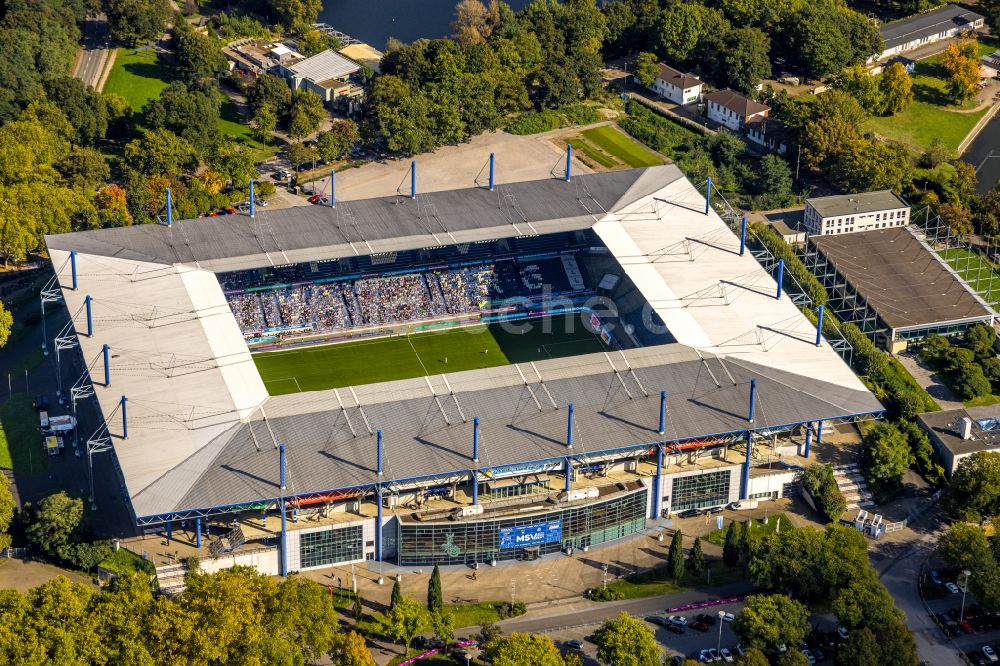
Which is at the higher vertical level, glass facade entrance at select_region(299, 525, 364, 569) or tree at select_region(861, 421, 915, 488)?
tree at select_region(861, 421, 915, 488)

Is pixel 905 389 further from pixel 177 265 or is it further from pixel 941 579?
pixel 177 265

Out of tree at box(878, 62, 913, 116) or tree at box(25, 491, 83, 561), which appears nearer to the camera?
tree at box(25, 491, 83, 561)

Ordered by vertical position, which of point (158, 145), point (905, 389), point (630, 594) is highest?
point (158, 145)

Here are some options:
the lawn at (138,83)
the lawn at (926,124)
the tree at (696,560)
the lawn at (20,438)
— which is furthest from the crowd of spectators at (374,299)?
the lawn at (926,124)

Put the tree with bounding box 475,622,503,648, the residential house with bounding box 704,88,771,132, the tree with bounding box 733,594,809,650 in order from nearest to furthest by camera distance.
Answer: the tree with bounding box 733,594,809,650
the tree with bounding box 475,622,503,648
the residential house with bounding box 704,88,771,132

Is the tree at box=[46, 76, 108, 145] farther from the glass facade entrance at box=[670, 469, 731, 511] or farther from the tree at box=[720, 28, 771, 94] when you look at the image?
the glass facade entrance at box=[670, 469, 731, 511]

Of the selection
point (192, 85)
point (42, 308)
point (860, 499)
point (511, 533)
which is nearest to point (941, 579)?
point (860, 499)

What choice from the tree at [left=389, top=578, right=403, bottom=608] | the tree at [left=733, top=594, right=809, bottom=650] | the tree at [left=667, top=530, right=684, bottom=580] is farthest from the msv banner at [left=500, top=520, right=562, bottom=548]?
the tree at [left=733, top=594, right=809, bottom=650]
